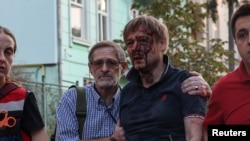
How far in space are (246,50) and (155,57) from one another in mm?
808

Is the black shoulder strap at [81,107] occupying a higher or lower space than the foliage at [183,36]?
lower

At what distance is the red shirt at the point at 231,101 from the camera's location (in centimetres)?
438

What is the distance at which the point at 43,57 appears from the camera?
66.9ft

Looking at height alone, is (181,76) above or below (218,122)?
above

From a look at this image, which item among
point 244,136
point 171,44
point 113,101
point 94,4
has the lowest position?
point 244,136

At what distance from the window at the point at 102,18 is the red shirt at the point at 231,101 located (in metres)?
18.5

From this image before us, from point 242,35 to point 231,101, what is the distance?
375 mm

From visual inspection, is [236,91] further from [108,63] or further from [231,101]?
[108,63]

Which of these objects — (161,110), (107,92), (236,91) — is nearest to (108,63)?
(107,92)

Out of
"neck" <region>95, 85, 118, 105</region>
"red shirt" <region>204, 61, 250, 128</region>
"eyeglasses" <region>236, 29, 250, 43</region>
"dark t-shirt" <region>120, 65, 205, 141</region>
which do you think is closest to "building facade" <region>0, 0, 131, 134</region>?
"neck" <region>95, 85, 118, 105</region>

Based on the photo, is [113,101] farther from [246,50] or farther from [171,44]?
[171,44]

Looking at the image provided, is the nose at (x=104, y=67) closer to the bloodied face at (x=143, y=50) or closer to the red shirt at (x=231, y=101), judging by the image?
the bloodied face at (x=143, y=50)

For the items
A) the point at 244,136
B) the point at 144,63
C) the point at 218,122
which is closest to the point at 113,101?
the point at 144,63

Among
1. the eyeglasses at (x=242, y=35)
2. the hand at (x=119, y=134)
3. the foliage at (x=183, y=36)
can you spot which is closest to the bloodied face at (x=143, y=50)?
the hand at (x=119, y=134)
